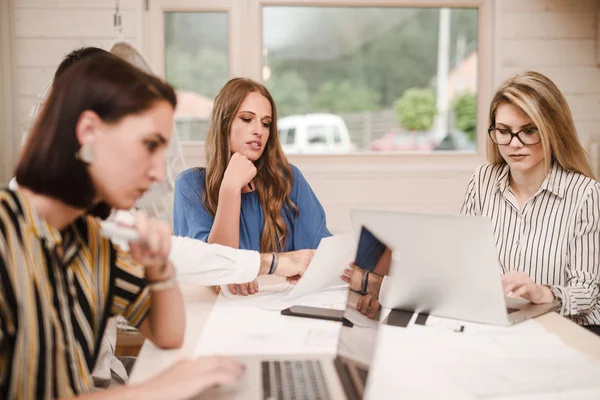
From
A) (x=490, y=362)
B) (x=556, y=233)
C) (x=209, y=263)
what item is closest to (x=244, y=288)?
(x=209, y=263)

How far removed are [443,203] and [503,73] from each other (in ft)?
2.47

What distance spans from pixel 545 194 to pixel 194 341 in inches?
42.3

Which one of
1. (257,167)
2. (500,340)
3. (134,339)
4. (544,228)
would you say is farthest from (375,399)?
(134,339)

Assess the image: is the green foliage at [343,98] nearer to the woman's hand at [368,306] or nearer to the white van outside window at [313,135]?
the white van outside window at [313,135]

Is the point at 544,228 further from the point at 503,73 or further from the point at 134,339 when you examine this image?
the point at 134,339

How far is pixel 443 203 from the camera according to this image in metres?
3.42

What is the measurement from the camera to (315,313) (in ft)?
4.55

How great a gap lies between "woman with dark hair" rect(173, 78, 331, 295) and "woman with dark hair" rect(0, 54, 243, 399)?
910 millimetres

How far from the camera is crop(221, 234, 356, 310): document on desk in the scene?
1.40 meters

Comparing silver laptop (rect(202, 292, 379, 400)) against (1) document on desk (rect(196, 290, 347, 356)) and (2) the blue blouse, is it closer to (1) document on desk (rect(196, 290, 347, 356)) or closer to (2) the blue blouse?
(1) document on desk (rect(196, 290, 347, 356))

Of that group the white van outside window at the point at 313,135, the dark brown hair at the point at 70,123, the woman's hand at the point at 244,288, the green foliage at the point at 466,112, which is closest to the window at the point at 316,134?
the white van outside window at the point at 313,135

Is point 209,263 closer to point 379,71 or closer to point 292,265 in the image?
point 292,265

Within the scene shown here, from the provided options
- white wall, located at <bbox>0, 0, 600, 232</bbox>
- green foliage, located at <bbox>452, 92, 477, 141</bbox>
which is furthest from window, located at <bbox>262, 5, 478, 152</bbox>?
white wall, located at <bbox>0, 0, 600, 232</bbox>

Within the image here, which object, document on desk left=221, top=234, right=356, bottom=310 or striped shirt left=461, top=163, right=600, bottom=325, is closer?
document on desk left=221, top=234, right=356, bottom=310
